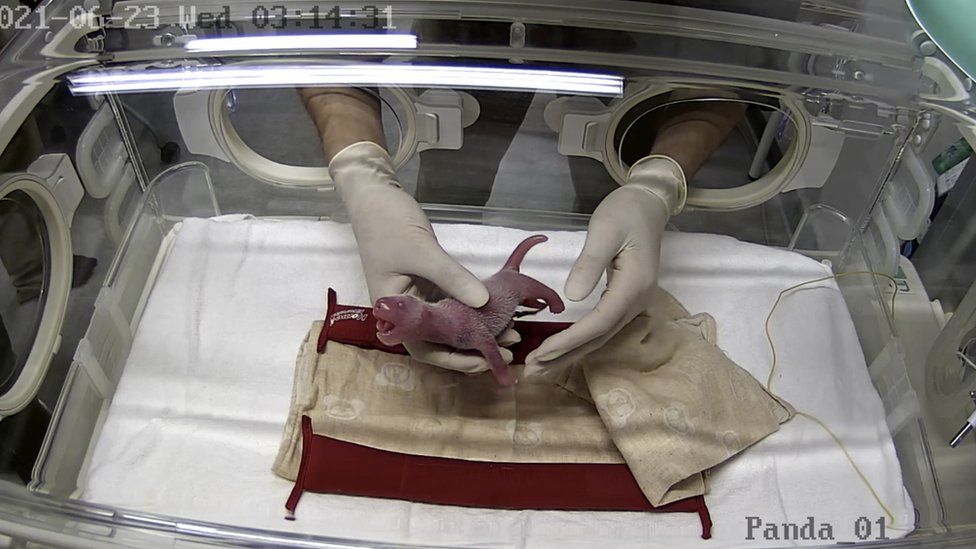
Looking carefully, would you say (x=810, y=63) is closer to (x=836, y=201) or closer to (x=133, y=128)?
(x=836, y=201)

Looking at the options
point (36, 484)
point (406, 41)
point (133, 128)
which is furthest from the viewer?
point (133, 128)

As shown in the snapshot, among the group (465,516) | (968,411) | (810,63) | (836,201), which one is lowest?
(465,516)

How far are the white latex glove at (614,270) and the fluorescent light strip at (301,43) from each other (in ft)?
1.55

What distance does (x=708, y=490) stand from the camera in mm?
1130

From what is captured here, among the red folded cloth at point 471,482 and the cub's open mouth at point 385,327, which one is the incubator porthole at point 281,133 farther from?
the red folded cloth at point 471,482

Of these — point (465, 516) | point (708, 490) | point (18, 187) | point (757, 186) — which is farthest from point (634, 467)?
point (18, 187)

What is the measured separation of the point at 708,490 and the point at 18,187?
3.93 ft

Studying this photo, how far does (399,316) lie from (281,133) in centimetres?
65

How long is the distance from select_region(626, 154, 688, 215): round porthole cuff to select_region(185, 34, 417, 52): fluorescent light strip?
459 mm

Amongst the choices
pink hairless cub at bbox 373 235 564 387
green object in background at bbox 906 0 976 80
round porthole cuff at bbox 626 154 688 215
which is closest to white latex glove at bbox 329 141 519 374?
pink hairless cub at bbox 373 235 564 387

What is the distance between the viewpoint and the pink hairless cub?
101 centimetres

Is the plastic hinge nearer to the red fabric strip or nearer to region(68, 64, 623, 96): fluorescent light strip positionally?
region(68, 64, 623, 96): fluorescent light strip

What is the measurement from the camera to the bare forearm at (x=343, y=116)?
132 cm
